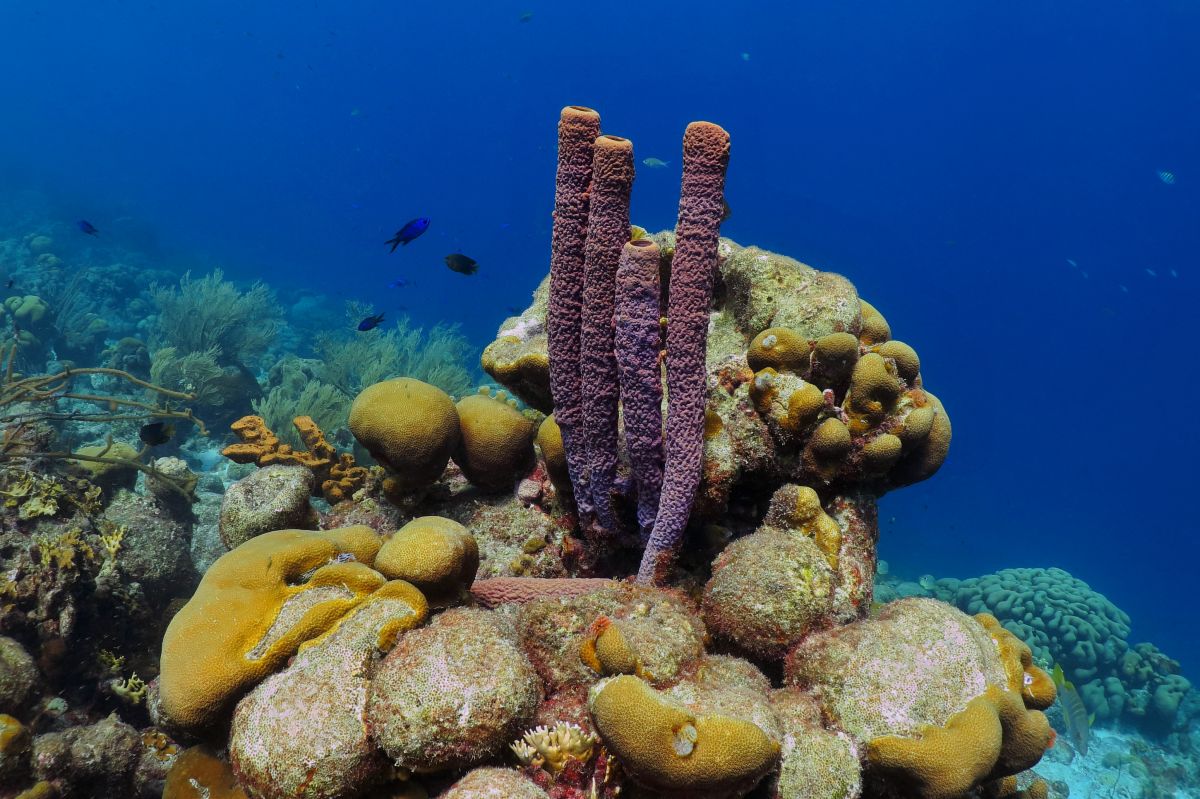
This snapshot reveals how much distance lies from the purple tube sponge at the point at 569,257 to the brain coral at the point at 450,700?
1.45 meters

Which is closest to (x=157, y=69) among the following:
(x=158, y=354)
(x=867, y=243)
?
(x=867, y=243)

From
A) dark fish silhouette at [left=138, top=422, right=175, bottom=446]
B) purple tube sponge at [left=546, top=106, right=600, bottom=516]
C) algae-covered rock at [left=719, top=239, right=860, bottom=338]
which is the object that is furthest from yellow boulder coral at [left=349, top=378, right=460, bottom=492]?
dark fish silhouette at [left=138, top=422, right=175, bottom=446]

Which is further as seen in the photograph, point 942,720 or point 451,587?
point 451,587

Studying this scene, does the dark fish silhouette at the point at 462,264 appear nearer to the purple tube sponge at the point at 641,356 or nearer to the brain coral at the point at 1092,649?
the purple tube sponge at the point at 641,356

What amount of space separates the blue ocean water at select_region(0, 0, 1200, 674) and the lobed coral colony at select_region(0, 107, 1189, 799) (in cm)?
2476

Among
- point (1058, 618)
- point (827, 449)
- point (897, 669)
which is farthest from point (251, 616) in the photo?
point (1058, 618)

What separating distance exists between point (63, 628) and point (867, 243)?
9946 cm

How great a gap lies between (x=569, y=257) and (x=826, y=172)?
10337 centimetres

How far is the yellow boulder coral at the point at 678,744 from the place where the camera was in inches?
75.3

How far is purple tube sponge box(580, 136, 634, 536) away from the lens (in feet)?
9.05

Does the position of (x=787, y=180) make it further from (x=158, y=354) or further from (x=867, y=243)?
(x=158, y=354)

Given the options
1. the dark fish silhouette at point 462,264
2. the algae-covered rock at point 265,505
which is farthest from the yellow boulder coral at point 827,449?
the dark fish silhouette at point 462,264

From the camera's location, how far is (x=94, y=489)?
438 centimetres

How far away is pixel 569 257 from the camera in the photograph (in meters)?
3.04
